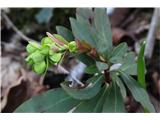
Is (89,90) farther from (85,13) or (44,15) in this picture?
(44,15)

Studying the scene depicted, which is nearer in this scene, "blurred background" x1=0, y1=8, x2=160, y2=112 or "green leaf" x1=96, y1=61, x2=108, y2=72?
"green leaf" x1=96, y1=61, x2=108, y2=72

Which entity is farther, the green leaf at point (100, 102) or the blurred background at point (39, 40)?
the blurred background at point (39, 40)

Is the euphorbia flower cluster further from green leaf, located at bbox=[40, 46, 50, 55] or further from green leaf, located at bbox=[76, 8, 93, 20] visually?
green leaf, located at bbox=[76, 8, 93, 20]

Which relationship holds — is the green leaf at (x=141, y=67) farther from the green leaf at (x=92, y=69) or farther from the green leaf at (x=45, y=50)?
the green leaf at (x=45, y=50)

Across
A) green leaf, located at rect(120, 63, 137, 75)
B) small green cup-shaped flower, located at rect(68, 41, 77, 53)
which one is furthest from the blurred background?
small green cup-shaped flower, located at rect(68, 41, 77, 53)

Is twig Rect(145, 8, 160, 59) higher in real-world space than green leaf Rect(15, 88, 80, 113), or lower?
higher

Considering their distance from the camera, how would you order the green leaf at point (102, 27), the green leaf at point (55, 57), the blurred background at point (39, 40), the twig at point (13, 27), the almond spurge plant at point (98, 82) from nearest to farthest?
the green leaf at point (55, 57), the almond spurge plant at point (98, 82), the green leaf at point (102, 27), the blurred background at point (39, 40), the twig at point (13, 27)

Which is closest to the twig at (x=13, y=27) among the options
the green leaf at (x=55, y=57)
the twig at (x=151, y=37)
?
the twig at (x=151, y=37)

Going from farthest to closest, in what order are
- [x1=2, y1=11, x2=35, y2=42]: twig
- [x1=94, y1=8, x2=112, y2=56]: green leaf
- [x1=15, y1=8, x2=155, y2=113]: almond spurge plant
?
[x1=2, y1=11, x2=35, y2=42]: twig < [x1=94, y1=8, x2=112, y2=56]: green leaf < [x1=15, y1=8, x2=155, y2=113]: almond spurge plant
